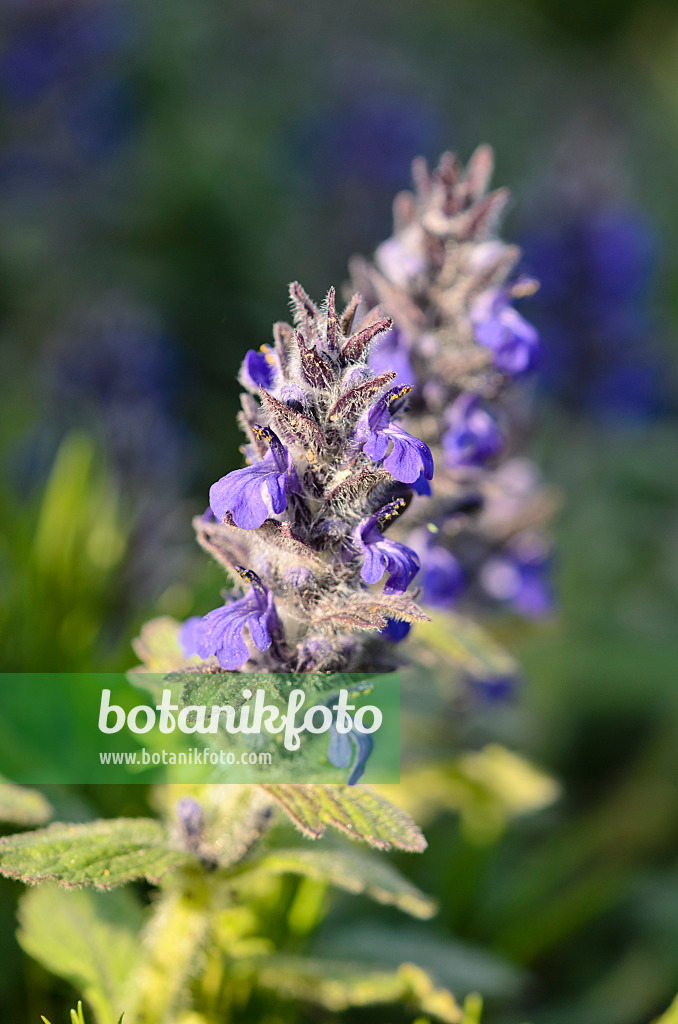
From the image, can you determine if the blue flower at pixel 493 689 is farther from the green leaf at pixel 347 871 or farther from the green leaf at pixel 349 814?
the green leaf at pixel 349 814

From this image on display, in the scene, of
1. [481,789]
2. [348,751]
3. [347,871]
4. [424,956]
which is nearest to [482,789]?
[481,789]

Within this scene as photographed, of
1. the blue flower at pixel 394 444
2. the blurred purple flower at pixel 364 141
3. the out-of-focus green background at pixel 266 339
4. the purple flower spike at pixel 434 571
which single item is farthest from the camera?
the blurred purple flower at pixel 364 141

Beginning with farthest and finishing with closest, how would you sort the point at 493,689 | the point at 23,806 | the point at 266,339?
the point at 266,339
the point at 493,689
the point at 23,806

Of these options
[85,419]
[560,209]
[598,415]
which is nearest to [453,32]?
[560,209]

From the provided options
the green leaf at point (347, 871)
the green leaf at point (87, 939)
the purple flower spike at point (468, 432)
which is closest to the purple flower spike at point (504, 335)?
the purple flower spike at point (468, 432)

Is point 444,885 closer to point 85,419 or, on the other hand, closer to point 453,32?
point 85,419

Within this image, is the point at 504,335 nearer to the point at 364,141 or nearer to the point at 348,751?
the point at 348,751
